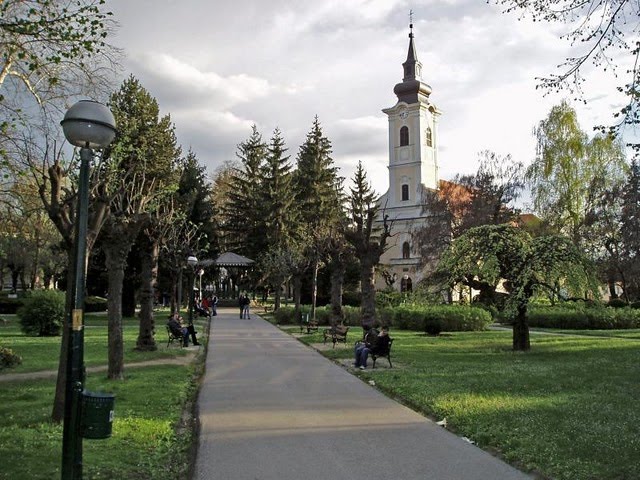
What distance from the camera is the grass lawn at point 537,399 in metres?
6.59

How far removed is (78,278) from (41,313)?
1937 cm

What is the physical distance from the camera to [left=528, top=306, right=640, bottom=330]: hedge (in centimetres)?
2959

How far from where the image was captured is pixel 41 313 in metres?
22.8

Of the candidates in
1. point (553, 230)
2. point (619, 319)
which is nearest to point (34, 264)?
point (553, 230)

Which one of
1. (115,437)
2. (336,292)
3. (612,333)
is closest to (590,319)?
(612,333)

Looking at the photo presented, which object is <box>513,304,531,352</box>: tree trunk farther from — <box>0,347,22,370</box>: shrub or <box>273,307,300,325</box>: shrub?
<box>273,307,300,325</box>: shrub

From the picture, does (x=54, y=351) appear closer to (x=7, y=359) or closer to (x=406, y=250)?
(x=7, y=359)

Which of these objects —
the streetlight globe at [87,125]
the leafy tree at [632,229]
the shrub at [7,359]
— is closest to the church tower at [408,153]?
the leafy tree at [632,229]

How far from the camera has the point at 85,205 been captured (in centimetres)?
577

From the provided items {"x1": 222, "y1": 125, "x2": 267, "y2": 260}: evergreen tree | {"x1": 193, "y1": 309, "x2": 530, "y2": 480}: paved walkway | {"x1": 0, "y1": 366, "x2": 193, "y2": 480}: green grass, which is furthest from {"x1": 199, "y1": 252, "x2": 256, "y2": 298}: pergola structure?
{"x1": 0, "y1": 366, "x2": 193, "y2": 480}: green grass

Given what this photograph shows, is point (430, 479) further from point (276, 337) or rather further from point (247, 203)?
point (247, 203)

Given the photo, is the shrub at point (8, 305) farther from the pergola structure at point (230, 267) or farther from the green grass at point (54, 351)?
the green grass at point (54, 351)

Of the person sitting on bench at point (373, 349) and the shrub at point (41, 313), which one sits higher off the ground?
the shrub at point (41, 313)

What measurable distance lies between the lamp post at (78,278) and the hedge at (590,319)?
1062 inches
